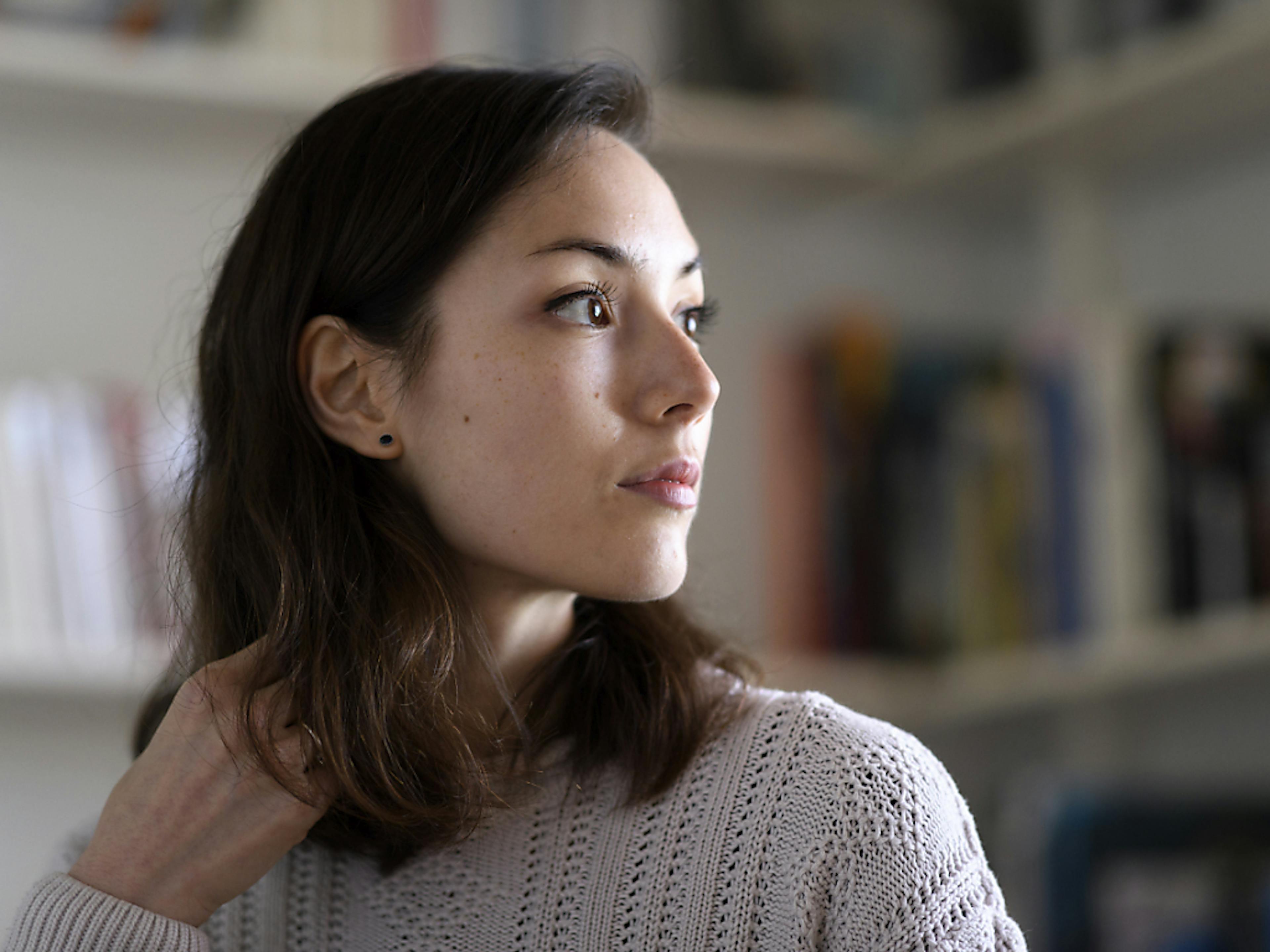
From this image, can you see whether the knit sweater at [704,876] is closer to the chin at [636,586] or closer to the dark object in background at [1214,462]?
the chin at [636,586]

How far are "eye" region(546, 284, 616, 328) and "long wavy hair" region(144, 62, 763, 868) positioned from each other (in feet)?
0.26

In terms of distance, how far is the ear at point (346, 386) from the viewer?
2.86ft

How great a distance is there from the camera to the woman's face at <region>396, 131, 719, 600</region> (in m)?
0.82

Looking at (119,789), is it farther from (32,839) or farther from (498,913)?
(32,839)

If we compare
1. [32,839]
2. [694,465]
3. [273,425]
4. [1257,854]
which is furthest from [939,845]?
[32,839]

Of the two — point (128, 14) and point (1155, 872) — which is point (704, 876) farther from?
point (128, 14)

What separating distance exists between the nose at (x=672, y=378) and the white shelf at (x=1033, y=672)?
37 centimetres

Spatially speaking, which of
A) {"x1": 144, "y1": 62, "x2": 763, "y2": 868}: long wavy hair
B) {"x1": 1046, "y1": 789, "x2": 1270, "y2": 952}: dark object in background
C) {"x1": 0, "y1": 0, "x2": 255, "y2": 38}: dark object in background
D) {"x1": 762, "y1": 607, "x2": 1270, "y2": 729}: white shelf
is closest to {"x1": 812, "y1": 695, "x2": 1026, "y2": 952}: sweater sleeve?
{"x1": 144, "y1": 62, "x2": 763, "y2": 868}: long wavy hair

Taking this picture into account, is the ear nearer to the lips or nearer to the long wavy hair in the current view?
the long wavy hair

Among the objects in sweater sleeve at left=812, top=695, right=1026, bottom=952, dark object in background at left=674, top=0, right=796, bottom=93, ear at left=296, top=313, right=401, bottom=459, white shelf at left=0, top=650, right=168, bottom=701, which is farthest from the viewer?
dark object in background at left=674, top=0, right=796, bottom=93

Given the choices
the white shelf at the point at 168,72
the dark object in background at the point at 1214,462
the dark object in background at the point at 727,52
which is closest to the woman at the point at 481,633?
the white shelf at the point at 168,72

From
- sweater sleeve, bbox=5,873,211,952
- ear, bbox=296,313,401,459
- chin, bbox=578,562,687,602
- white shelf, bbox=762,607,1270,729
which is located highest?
ear, bbox=296,313,401,459

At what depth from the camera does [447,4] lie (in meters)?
1.61

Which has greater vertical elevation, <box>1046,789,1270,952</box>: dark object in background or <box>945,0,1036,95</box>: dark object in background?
<box>945,0,1036,95</box>: dark object in background
